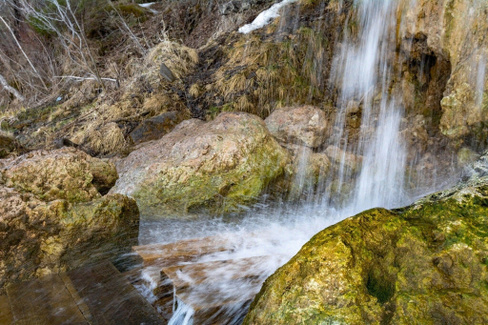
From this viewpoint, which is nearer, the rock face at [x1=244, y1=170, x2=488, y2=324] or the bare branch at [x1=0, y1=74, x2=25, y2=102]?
the rock face at [x1=244, y1=170, x2=488, y2=324]

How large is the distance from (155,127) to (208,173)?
311cm

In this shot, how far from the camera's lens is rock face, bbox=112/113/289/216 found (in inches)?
191

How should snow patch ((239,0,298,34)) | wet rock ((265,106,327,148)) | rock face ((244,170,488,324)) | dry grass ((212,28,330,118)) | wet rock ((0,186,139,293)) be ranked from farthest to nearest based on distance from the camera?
snow patch ((239,0,298,34)) < dry grass ((212,28,330,118)) < wet rock ((265,106,327,148)) < wet rock ((0,186,139,293)) < rock face ((244,170,488,324))

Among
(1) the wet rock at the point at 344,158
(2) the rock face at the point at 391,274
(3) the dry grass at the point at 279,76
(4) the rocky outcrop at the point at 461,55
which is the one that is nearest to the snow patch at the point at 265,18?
(3) the dry grass at the point at 279,76

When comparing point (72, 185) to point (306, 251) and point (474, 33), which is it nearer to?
point (306, 251)

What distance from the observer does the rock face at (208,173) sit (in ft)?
15.9

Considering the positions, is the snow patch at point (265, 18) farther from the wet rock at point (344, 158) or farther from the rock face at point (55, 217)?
the rock face at point (55, 217)

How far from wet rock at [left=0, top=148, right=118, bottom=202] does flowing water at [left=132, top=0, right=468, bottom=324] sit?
0.92 metres

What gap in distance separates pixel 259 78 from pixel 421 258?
5.95m

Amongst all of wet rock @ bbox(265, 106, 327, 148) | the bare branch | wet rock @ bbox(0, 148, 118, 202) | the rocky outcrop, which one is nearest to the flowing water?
the rocky outcrop

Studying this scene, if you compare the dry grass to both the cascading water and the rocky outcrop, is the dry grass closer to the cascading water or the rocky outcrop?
the cascading water

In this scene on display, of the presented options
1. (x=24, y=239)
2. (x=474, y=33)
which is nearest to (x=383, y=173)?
(x=474, y=33)

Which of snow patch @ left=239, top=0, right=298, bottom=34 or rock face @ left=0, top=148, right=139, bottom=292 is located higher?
snow patch @ left=239, top=0, right=298, bottom=34

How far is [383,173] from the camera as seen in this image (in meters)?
5.40
